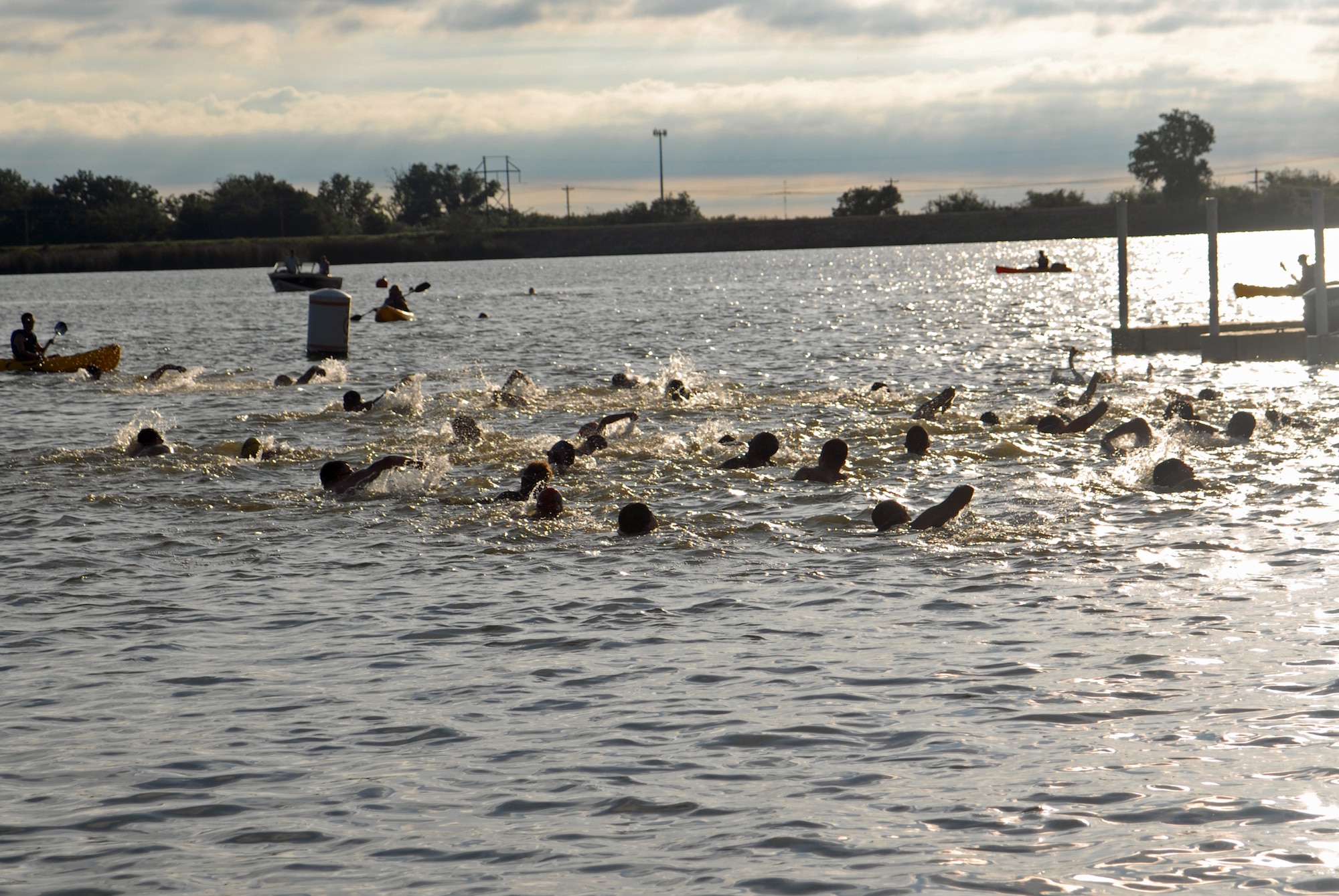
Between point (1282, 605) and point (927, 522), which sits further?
point (927, 522)

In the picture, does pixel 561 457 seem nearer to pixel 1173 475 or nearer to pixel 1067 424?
pixel 1173 475

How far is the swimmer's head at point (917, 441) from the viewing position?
1573cm

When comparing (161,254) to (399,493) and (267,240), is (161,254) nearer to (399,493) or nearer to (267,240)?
(267,240)

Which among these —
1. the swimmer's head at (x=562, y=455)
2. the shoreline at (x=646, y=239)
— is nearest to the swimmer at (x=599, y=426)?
the swimmer's head at (x=562, y=455)

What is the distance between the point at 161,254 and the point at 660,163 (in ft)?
207

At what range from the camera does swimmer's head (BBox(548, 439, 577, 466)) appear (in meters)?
15.0

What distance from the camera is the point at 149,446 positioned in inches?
679

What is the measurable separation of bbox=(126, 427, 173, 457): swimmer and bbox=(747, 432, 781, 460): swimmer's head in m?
7.26

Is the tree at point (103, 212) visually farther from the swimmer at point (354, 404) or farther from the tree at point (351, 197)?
the swimmer at point (354, 404)

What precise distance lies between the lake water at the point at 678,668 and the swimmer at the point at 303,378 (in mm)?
8796

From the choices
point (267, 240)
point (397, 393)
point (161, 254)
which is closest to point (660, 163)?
point (267, 240)

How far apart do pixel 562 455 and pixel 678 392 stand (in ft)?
24.3

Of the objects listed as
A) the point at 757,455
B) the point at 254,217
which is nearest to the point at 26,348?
the point at 757,455

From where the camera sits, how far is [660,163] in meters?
170
